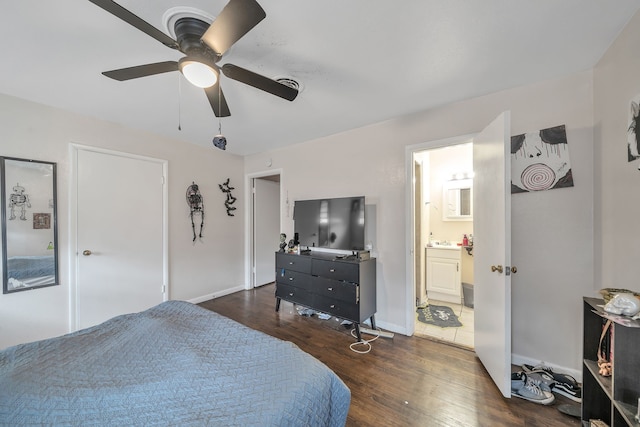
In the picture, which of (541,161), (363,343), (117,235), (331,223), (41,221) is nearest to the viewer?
(541,161)

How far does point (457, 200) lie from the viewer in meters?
3.83

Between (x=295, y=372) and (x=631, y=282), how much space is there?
199 cm

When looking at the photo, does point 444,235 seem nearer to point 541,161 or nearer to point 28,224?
point 541,161

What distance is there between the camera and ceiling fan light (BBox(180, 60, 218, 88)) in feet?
4.18

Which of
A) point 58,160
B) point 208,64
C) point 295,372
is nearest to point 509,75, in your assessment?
point 208,64

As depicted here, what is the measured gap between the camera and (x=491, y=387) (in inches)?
72.4

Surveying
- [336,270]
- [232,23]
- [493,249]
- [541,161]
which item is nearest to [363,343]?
[336,270]

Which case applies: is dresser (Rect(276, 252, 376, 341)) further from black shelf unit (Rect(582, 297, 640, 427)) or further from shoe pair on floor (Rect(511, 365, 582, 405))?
black shelf unit (Rect(582, 297, 640, 427))

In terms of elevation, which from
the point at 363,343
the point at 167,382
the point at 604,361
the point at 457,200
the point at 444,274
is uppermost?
the point at 457,200

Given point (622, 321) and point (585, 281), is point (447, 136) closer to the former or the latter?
point (585, 281)

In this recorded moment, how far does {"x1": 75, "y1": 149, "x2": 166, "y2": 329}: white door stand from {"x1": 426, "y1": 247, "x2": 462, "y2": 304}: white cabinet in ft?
12.7

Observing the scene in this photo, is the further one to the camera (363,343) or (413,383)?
(363,343)

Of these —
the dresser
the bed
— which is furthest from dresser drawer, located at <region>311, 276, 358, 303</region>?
the bed

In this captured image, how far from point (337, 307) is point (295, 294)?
66 centimetres
